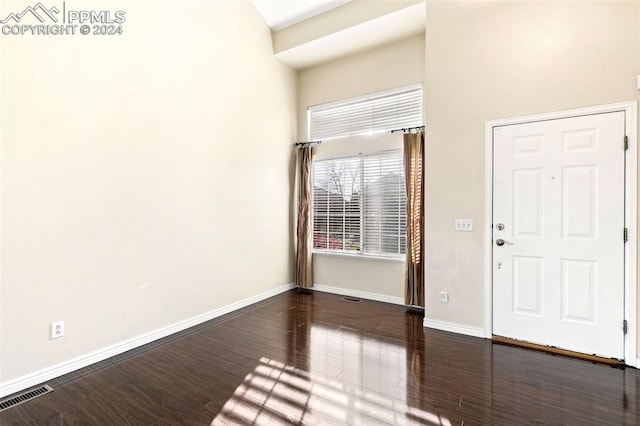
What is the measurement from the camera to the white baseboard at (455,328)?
3.23 metres

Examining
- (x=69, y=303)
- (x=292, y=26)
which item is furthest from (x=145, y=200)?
(x=292, y=26)

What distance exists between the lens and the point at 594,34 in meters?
2.72

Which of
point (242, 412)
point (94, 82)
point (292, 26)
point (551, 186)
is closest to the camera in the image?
point (242, 412)

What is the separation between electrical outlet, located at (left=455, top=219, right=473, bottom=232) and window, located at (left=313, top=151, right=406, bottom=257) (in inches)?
39.0

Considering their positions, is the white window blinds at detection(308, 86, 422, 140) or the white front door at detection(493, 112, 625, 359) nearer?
the white front door at detection(493, 112, 625, 359)

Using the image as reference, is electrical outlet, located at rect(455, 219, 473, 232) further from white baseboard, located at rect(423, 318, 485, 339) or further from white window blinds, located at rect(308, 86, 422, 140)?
white window blinds, located at rect(308, 86, 422, 140)

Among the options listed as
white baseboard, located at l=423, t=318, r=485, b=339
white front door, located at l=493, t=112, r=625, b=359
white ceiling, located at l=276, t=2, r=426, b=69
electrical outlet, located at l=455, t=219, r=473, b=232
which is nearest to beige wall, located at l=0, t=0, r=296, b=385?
white ceiling, located at l=276, t=2, r=426, b=69

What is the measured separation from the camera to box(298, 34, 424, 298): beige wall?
422cm

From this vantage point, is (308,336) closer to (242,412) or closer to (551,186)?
(242,412)

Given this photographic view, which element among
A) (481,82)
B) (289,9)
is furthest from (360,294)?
(289,9)

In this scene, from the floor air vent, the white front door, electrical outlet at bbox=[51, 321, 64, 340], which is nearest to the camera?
the floor air vent

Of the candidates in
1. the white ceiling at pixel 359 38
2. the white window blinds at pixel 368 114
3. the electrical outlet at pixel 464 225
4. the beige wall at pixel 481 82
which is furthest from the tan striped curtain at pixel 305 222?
the electrical outlet at pixel 464 225

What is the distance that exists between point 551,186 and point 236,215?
3.48 m

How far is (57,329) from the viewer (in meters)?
2.48
